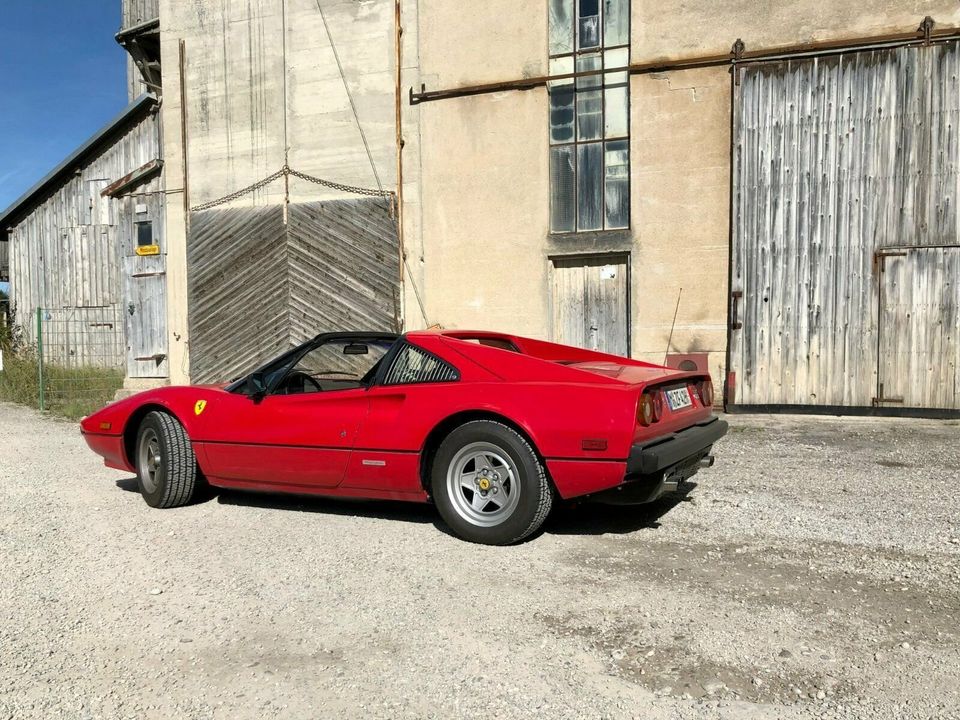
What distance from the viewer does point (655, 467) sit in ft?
13.4

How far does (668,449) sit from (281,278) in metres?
9.65

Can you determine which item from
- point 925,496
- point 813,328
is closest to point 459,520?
point 925,496

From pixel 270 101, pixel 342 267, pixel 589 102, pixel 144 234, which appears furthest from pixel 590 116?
pixel 144 234

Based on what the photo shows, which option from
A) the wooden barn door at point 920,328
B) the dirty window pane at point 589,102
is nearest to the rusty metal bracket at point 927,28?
the wooden barn door at point 920,328

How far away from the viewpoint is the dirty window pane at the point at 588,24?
1094cm

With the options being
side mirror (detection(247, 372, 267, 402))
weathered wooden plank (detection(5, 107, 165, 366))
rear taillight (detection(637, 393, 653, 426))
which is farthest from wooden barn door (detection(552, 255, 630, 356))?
weathered wooden plank (detection(5, 107, 165, 366))

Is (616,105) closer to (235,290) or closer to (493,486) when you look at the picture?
(235,290)

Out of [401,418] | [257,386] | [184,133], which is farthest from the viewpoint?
[184,133]

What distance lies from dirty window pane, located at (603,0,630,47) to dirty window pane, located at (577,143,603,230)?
4.62ft

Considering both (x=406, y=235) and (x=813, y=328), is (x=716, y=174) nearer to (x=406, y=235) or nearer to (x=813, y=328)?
(x=813, y=328)

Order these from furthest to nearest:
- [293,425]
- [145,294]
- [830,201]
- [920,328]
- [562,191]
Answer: [145,294], [562,191], [830,201], [920,328], [293,425]

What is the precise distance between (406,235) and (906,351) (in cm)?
688

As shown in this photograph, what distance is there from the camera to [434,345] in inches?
190

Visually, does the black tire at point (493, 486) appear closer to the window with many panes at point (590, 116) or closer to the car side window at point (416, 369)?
the car side window at point (416, 369)
